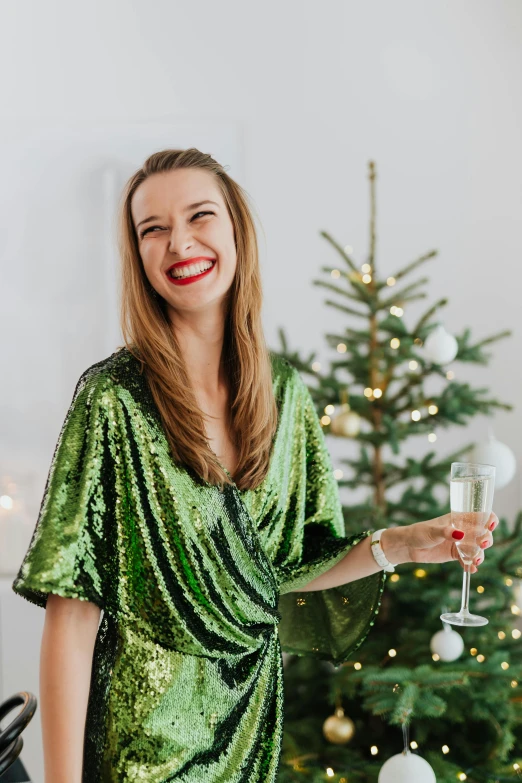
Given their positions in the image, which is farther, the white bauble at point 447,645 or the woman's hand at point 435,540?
the white bauble at point 447,645

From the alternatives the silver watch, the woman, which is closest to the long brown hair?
the woman

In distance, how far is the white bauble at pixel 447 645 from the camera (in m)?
2.02

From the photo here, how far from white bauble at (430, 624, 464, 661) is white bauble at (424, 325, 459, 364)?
0.70 meters

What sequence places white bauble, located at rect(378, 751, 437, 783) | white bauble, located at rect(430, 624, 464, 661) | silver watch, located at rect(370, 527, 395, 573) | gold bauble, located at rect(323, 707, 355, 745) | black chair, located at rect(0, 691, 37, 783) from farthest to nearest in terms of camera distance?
gold bauble, located at rect(323, 707, 355, 745) → white bauble, located at rect(430, 624, 464, 661) → white bauble, located at rect(378, 751, 437, 783) → silver watch, located at rect(370, 527, 395, 573) → black chair, located at rect(0, 691, 37, 783)

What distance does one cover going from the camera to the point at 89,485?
1093 mm

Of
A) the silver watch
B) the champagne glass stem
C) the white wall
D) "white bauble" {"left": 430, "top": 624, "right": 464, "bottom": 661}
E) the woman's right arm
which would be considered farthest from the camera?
the white wall

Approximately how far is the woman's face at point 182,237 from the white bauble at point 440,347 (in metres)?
0.99

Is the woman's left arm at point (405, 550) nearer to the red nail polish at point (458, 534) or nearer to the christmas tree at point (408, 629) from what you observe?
the red nail polish at point (458, 534)

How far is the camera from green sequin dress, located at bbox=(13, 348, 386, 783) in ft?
3.58

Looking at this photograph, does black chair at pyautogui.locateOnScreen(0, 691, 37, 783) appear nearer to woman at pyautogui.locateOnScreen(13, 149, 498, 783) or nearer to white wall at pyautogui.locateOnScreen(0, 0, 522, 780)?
woman at pyautogui.locateOnScreen(13, 149, 498, 783)

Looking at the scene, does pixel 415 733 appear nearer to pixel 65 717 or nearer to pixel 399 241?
pixel 65 717

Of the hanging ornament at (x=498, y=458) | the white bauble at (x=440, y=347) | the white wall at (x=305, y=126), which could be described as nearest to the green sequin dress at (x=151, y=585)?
the white bauble at (x=440, y=347)

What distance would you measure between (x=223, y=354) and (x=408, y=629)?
1.19 m

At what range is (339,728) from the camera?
2125 mm
